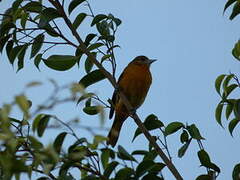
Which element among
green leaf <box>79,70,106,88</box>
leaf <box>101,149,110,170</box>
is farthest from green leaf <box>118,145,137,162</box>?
green leaf <box>79,70,106,88</box>

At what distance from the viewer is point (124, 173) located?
7.63 feet

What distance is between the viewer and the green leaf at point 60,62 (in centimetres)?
321

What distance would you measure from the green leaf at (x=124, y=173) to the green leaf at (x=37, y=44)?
1.33m

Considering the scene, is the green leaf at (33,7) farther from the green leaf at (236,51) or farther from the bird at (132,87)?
the bird at (132,87)

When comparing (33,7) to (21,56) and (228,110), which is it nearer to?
(21,56)

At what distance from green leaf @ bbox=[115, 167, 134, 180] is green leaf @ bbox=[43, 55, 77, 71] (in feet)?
3.59

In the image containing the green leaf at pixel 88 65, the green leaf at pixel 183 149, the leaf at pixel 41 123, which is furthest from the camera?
the green leaf at pixel 88 65

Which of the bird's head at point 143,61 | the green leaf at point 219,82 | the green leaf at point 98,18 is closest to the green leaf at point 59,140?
the green leaf at point 219,82

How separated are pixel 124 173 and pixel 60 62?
1118mm

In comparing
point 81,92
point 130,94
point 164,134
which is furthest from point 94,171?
point 130,94

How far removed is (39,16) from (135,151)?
1.23 meters

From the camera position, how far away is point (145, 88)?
570 cm

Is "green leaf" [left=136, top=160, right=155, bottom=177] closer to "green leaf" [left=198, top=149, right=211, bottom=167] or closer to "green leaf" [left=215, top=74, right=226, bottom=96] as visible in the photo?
"green leaf" [left=198, top=149, right=211, bottom=167]

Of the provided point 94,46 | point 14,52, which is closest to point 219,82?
point 94,46
